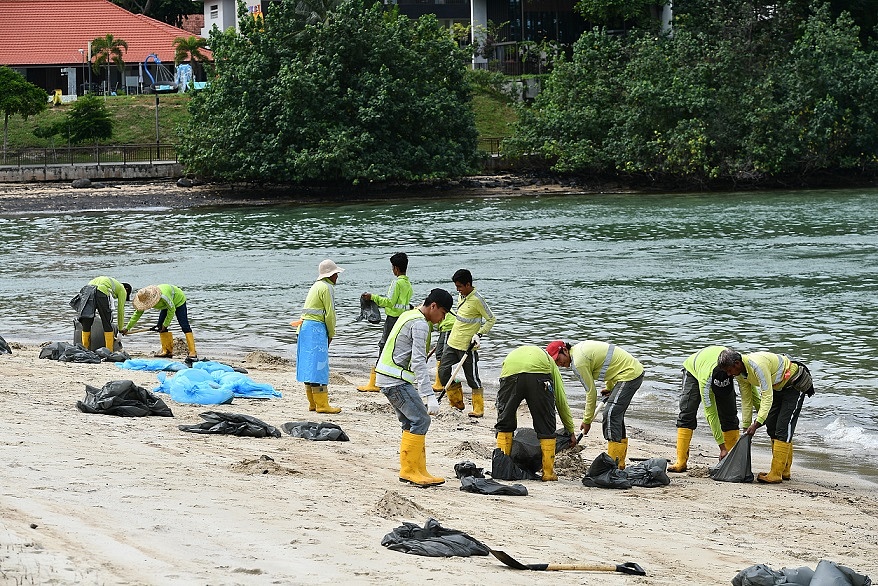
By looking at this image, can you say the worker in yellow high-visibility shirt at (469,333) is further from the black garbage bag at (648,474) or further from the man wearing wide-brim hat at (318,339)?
the black garbage bag at (648,474)

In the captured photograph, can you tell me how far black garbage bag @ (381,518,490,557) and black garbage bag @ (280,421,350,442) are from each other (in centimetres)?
373

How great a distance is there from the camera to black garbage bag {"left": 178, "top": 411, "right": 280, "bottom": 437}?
10656 mm

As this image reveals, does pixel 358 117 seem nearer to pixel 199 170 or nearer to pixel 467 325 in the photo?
pixel 199 170

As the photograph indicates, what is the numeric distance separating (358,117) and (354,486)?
42.0 meters

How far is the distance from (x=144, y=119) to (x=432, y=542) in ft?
183

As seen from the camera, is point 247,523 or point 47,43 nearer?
point 247,523

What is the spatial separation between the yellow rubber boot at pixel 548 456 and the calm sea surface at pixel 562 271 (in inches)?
123

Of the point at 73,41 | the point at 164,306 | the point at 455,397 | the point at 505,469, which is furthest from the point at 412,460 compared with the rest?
the point at 73,41

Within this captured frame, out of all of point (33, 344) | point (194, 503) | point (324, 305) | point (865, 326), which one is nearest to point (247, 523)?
point (194, 503)

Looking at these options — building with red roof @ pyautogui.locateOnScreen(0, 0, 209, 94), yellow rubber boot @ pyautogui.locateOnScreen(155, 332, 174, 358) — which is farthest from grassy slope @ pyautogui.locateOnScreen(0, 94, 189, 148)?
yellow rubber boot @ pyautogui.locateOnScreen(155, 332, 174, 358)

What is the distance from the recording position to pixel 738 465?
34.0ft

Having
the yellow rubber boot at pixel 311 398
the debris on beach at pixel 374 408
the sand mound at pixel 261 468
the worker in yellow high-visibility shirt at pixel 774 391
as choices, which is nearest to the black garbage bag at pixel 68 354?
the yellow rubber boot at pixel 311 398

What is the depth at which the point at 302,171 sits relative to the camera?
4900cm

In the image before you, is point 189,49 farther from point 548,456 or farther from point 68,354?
point 548,456
